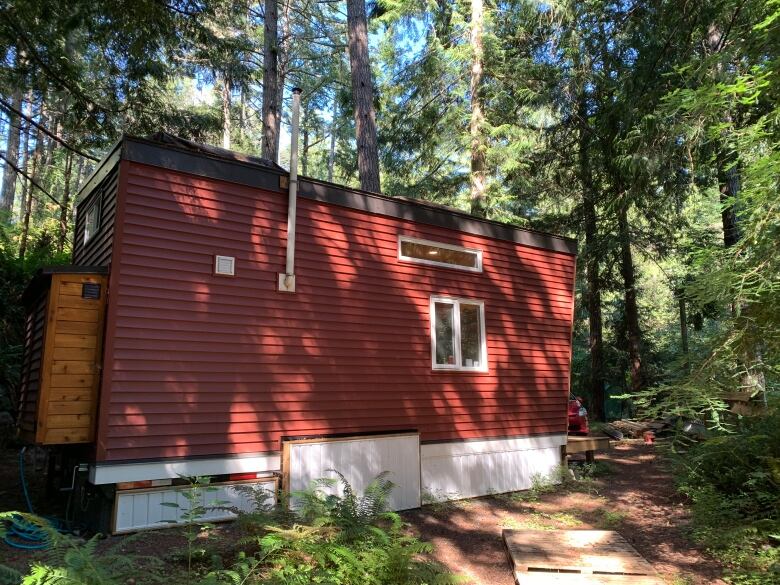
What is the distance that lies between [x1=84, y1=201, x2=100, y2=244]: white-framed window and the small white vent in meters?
1.47

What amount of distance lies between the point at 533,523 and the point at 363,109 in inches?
312

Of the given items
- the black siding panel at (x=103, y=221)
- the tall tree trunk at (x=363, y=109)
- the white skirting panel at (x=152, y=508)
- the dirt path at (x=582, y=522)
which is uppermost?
the tall tree trunk at (x=363, y=109)

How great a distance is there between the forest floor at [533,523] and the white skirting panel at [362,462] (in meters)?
0.33

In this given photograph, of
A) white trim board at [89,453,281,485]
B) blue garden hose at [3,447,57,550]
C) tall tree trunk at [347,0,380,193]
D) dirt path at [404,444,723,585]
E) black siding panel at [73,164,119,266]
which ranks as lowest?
dirt path at [404,444,723,585]

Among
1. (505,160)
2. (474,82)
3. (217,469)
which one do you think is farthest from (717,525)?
(474,82)

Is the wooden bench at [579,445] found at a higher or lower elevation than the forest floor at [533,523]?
higher

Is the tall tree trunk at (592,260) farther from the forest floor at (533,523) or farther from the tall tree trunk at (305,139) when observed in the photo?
the tall tree trunk at (305,139)

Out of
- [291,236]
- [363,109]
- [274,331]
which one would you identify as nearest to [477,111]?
[363,109]

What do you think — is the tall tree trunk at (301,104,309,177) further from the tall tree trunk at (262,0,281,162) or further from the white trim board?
the white trim board

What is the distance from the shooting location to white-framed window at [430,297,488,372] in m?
7.23

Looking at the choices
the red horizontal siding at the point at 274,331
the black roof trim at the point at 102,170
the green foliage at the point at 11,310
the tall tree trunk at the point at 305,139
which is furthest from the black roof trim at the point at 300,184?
the tall tree trunk at the point at 305,139

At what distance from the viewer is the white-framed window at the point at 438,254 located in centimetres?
705

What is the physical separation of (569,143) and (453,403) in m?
10.7

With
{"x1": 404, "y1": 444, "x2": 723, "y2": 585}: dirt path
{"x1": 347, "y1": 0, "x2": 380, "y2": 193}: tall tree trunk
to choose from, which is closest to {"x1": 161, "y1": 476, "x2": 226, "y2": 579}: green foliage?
{"x1": 404, "y1": 444, "x2": 723, "y2": 585}: dirt path
